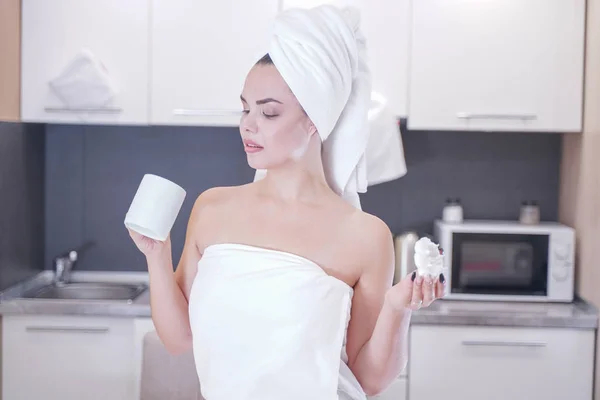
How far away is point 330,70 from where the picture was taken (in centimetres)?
124

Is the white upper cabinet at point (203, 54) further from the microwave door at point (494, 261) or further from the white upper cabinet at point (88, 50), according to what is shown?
the microwave door at point (494, 261)

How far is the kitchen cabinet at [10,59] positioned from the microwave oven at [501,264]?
1.58m

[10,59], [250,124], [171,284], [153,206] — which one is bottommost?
[171,284]

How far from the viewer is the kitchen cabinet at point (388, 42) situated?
271cm

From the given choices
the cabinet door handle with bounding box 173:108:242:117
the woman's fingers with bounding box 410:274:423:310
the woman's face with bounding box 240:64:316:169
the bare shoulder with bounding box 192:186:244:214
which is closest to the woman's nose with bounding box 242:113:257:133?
the woman's face with bounding box 240:64:316:169

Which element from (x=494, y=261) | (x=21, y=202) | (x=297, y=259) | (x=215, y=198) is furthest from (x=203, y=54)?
(x=297, y=259)

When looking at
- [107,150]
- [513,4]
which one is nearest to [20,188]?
[107,150]

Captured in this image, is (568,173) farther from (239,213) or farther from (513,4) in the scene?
(239,213)

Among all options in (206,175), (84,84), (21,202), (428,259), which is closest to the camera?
(428,259)

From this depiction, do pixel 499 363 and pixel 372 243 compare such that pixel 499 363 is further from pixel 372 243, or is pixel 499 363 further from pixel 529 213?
pixel 372 243

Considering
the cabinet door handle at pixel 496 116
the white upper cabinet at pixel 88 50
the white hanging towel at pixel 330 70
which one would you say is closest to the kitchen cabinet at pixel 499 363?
the cabinet door handle at pixel 496 116

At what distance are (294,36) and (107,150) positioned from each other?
6.72ft

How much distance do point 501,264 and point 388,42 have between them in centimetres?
89

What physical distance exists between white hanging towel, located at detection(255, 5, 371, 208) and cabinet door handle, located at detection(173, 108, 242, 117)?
1421 millimetres
